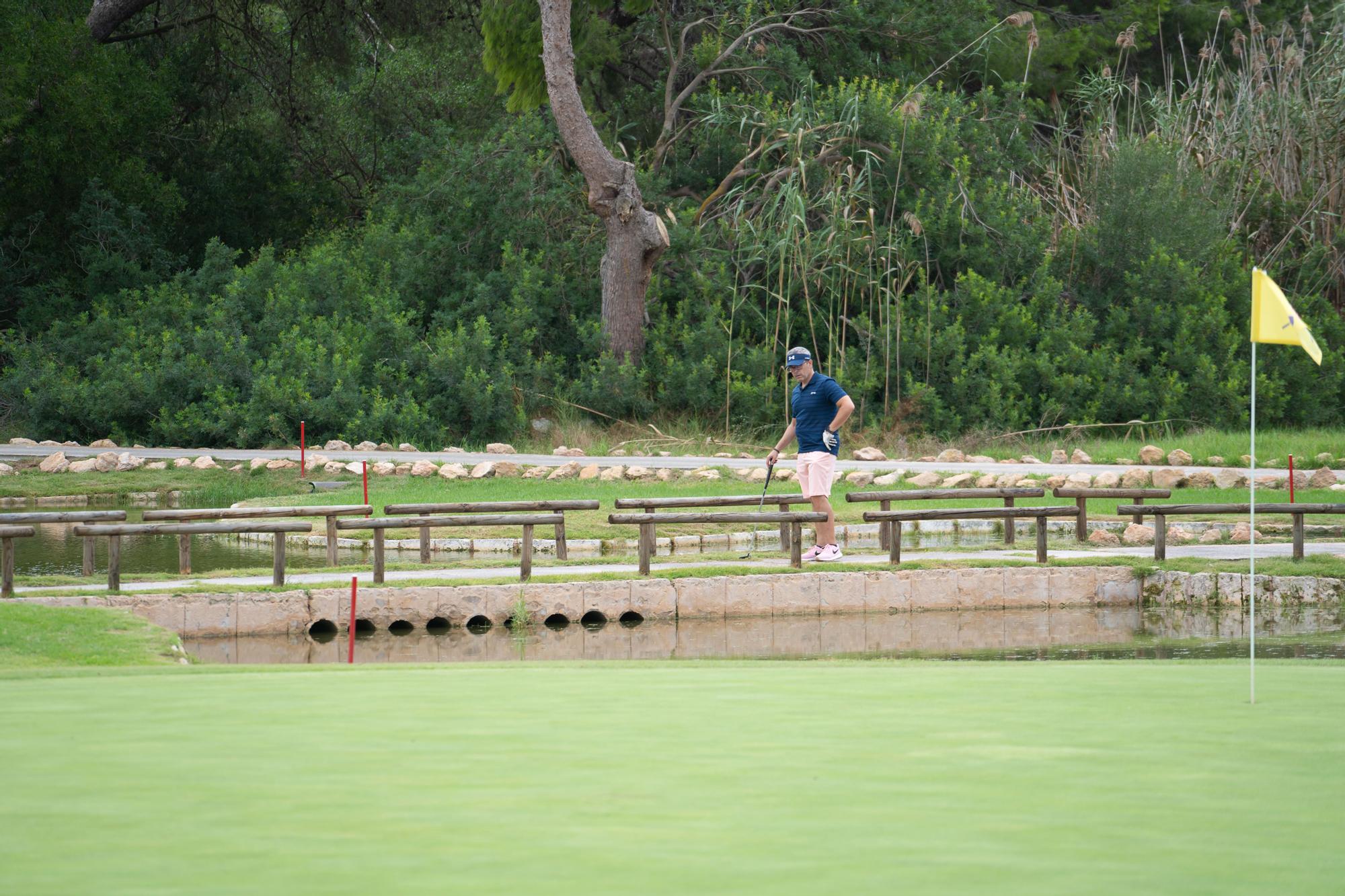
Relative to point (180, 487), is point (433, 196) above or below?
above

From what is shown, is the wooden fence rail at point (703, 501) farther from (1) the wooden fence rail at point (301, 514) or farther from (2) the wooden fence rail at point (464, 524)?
(1) the wooden fence rail at point (301, 514)

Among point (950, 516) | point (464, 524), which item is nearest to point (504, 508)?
point (464, 524)

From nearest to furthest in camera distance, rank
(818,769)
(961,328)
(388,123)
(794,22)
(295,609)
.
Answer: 1. (818,769)
2. (295,609)
3. (961,328)
4. (794,22)
5. (388,123)

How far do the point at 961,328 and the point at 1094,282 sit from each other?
14.6ft

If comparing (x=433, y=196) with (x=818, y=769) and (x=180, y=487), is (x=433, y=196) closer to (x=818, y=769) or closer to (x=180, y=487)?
(x=180, y=487)

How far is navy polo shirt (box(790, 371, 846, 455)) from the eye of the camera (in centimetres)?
1424

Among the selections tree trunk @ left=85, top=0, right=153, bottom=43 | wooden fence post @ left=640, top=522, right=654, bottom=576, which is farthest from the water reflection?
tree trunk @ left=85, top=0, right=153, bottom=43

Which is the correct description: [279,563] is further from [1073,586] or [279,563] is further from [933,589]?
[1073,586]

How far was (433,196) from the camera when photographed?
34.1 m

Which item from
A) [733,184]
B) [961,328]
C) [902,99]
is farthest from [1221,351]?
[733,184]

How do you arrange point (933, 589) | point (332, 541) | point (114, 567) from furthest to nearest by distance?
point (332, 541) → point (933, 589) → point (114, 567)

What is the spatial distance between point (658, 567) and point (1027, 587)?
11.9 ft

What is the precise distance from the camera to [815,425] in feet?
47.1

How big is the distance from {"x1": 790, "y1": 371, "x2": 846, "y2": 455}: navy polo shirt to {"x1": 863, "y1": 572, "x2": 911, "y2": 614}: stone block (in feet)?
4.26
